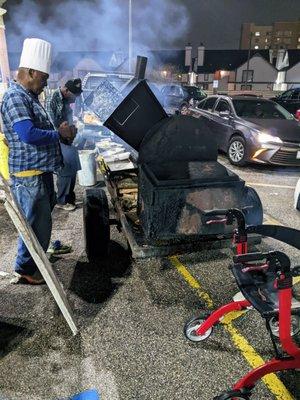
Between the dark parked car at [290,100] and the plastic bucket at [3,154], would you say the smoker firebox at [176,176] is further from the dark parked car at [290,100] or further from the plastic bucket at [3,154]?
the dark parked car at [290,100]

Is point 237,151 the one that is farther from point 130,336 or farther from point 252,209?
point 130,336

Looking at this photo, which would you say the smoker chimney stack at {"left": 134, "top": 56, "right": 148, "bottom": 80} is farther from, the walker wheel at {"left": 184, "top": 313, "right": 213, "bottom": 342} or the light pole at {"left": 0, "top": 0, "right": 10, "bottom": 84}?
the light pole at {"left": 0, "top": 0, "right": 10, "bottom": 84}

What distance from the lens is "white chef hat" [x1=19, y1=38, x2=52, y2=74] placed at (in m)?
2.91

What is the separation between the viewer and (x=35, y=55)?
2912mm

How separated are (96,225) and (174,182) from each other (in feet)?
3.70

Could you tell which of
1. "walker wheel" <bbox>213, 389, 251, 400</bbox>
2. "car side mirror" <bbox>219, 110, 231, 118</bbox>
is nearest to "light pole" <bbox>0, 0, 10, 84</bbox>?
"car side mirror" <bbox>219, 110, 231, 118</bbox>

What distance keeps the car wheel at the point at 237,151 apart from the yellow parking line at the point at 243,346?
4.97 m

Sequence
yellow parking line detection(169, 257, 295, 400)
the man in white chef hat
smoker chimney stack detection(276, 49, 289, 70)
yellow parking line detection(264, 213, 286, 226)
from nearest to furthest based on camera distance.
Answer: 1. yellow parking line detection(169, 257, 295, 400)
2. the man in white chef hat
3. yellow parking line detection(264, 213, 286, 226)
4. smoker chimney stack detection(276, 49, 289, 70)

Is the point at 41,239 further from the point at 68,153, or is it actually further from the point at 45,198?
the point at 68,153

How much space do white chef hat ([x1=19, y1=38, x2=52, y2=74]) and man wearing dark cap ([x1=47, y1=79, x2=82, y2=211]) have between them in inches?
93.2

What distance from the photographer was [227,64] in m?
46.8

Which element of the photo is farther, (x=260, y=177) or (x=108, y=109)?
(x=260, y=177)

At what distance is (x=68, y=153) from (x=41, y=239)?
8.42 ft

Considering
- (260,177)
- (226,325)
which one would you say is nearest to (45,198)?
(226,325)
